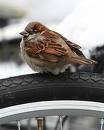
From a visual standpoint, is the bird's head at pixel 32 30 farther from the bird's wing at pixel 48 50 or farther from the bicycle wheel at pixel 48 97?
the bicycle wheel at pixel 48 97

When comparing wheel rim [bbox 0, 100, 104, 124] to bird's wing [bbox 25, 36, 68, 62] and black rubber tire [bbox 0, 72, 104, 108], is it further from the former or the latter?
bird's wing [bbox 25, 36, 68, 62]

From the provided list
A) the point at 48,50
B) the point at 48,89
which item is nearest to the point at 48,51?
the point at 48,50

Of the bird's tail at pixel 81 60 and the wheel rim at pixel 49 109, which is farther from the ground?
the bird's tail at pixel 81 60

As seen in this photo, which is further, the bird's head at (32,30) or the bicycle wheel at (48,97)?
the bird's head at (32,30)

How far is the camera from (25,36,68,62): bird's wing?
1.91m

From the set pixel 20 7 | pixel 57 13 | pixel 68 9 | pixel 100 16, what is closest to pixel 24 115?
pixel 100 16

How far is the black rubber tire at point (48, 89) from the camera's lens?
1.83 m

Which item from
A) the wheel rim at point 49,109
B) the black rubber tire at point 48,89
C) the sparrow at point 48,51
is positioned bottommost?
the wheel rim at point 49,109

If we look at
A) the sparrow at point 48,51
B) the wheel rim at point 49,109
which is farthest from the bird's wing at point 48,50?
the wheel rim at point 49,109

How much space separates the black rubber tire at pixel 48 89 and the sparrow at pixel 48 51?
0.26 ft

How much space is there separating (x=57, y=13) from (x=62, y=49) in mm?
3277

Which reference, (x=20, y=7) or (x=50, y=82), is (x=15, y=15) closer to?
(x=20, y=7)

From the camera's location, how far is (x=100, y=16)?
262 centimetres

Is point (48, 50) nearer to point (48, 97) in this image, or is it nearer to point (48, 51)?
point (48, 51)
